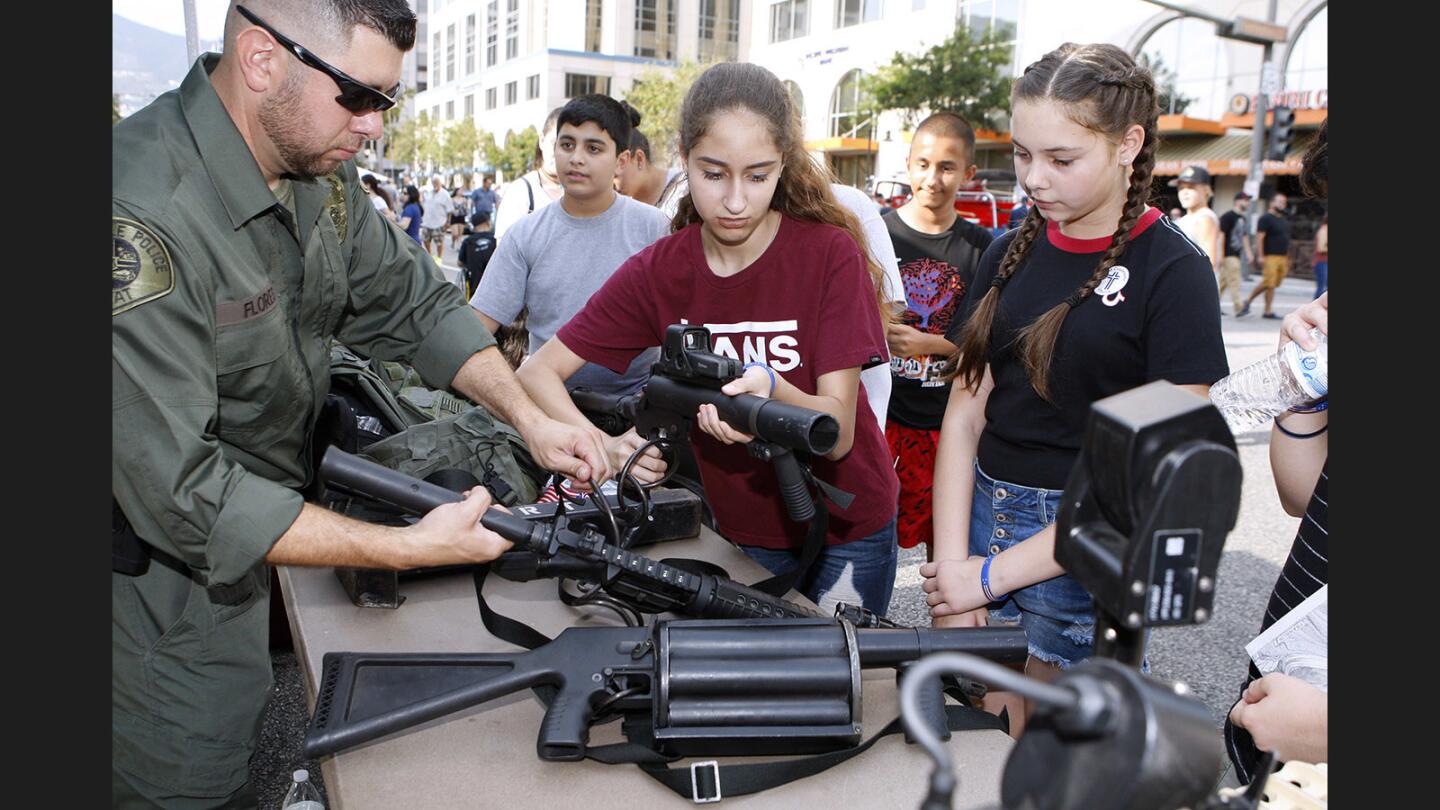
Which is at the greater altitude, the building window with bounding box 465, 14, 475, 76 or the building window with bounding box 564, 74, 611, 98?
the building window with bounding box 465, 14, 475, 76

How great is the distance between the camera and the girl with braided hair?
177 centimetres

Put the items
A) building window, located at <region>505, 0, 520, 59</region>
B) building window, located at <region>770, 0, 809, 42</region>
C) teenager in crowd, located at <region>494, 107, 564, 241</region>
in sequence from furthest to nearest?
building window, located at <region>505, 0, 520, 59</region>
building window, located at <region>770, 0, 809, 42</region>
teenager in crowd, located at <region>494, 107, 564, 241</region>

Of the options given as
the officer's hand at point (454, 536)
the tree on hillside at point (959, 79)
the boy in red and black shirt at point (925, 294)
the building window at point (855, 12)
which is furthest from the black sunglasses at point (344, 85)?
the building window at point (855, 12)

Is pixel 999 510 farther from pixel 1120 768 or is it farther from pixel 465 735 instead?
pixel 1120 768

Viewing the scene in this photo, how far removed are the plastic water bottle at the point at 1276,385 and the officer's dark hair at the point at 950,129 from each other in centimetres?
248

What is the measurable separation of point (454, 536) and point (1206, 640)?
Answer: 328 centimetres

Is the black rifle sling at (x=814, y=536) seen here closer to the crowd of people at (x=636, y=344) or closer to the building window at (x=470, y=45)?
the crowd of people at (x=636, y=344)

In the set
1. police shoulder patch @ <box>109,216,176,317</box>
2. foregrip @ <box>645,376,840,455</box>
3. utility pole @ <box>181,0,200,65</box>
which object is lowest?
foregrip @ <box>645,376,840,455</box>

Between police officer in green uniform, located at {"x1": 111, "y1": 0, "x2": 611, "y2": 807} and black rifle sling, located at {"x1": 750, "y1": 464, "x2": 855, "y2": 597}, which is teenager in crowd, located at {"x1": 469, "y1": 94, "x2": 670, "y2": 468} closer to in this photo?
police officer in green uniform, located at {"x1": 111, "y1": 0, "x2": 611, "y2": 807}

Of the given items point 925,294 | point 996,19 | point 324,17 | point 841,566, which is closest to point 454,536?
point 324,17

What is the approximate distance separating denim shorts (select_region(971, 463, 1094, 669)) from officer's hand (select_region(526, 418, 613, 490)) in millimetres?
824

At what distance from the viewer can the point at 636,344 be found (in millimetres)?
2346

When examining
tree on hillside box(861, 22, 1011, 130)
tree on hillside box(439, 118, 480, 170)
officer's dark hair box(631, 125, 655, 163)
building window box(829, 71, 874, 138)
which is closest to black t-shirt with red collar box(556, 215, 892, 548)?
officer's dark hair box(631, 125, 655, 163)

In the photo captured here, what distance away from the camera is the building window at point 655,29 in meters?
54.1
